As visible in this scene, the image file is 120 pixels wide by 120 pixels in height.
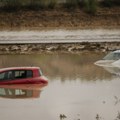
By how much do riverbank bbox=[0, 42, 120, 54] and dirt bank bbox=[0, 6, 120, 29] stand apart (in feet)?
60.4

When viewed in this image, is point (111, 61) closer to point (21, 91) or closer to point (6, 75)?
point (6, 75)

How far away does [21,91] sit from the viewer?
27375 mm

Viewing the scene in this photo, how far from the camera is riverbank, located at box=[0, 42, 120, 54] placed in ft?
136

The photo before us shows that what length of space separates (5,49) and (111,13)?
2786cm

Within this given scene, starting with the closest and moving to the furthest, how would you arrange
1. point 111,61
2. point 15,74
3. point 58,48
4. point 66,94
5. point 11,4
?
point 66,94 → point 15,74 → point 111,61 → point 58,48 → point 11,4

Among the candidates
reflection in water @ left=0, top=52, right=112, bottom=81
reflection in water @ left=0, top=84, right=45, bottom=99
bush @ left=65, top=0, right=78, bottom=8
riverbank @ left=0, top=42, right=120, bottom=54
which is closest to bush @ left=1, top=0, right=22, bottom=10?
bush @ left=65, top=0, right=78, bottom=8

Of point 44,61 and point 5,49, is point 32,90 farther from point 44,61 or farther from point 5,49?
point 5,49

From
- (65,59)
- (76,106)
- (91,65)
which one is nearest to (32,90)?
(76,106)

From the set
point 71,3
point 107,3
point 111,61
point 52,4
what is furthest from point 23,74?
point 107,3

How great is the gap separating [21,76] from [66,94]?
374 cm

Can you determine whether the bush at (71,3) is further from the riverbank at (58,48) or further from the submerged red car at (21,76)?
the submerged red car at (21,76)

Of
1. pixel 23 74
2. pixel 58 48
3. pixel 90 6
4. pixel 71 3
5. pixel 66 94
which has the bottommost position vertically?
pixel 90 6

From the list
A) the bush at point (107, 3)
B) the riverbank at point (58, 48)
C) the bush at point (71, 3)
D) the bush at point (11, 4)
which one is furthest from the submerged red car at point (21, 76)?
the bush at point (107, 3)

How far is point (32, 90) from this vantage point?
27625 millimetres
